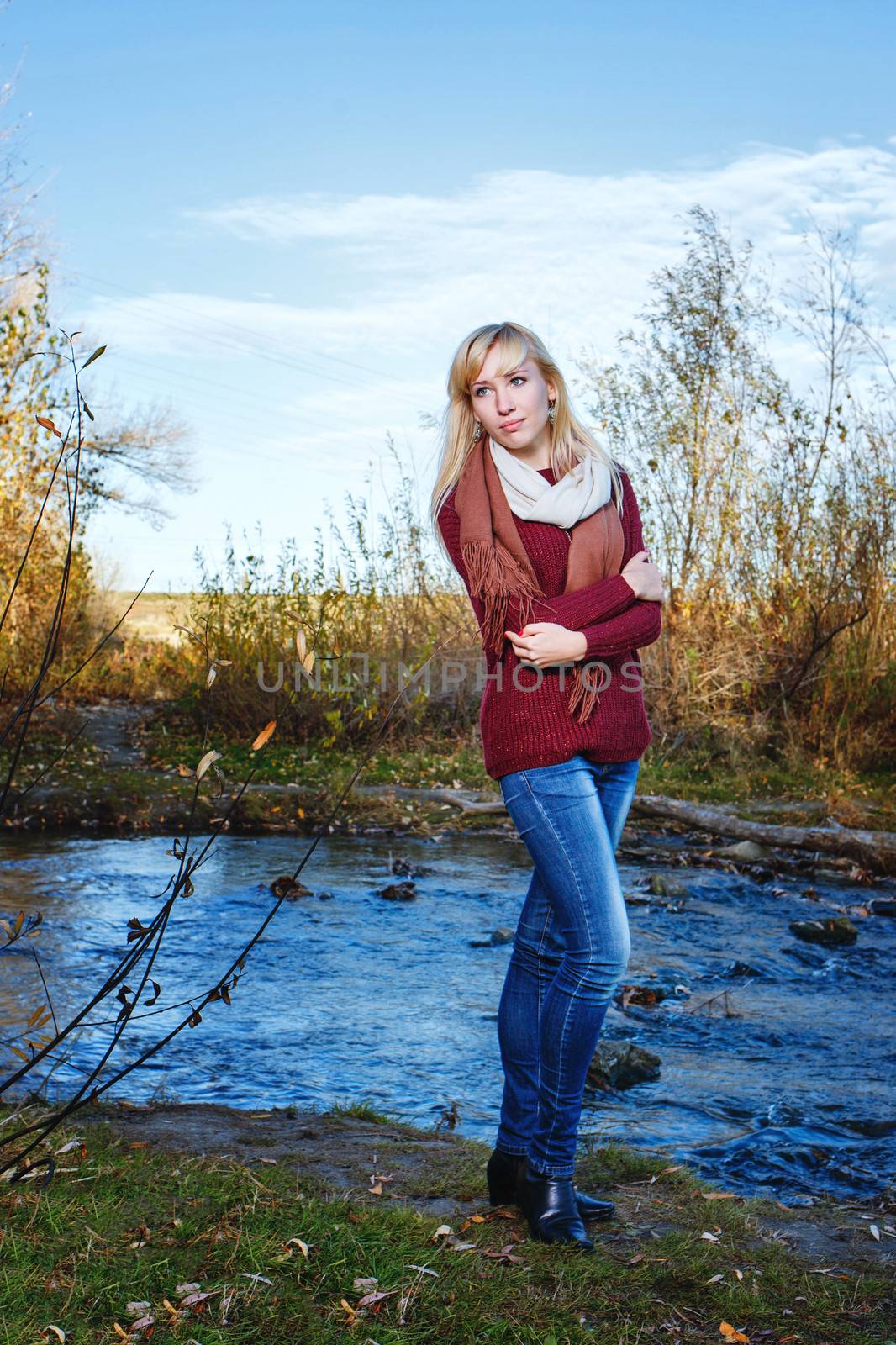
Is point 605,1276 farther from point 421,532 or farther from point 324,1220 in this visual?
point 421,532

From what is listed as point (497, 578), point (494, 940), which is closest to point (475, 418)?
point (497, 578)

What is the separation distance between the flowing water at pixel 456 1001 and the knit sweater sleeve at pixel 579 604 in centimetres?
188

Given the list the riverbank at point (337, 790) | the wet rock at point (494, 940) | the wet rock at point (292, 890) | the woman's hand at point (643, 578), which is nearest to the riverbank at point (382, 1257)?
the woman's hand at point (643, 578)

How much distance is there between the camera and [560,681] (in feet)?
8.61

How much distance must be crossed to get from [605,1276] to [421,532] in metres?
9.63

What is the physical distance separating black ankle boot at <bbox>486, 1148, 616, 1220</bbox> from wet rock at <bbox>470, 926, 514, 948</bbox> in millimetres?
3036

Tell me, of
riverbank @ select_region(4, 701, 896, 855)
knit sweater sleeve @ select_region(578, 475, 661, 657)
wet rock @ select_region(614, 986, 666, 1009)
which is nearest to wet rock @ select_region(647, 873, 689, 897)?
riverbank @ select_region(4, 701, 896, 855)

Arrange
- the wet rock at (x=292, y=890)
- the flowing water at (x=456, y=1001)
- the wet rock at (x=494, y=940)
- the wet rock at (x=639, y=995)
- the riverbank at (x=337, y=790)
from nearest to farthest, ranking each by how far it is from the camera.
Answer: the flowing water at (x=456, y=1001) < the wet rock at (x=639, y=995) < the wet rock at (x=494, y=940) < the wet rock at (x=292, y=890) < the riverbank at (x=337, y=790)

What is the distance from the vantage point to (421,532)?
11836 mm

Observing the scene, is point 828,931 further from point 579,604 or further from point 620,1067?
point 579,604

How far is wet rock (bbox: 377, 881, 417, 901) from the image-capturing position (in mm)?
6887

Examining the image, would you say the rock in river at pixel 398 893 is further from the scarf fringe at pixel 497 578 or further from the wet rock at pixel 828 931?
the scarf fringe at pixel 497 578

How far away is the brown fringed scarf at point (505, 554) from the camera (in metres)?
2.64

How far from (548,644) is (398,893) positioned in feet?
15.0
